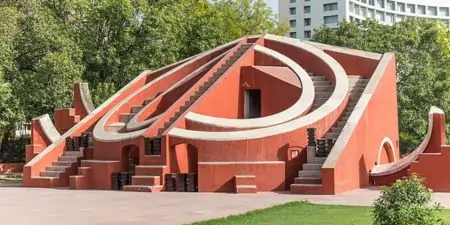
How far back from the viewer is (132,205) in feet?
42.5

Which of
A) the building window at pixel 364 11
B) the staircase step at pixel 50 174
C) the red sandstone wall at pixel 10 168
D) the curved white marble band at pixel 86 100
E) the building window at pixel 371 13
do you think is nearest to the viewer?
the staircase step at pixel 50 174

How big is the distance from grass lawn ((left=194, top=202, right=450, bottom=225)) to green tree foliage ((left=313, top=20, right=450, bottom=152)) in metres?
18.9

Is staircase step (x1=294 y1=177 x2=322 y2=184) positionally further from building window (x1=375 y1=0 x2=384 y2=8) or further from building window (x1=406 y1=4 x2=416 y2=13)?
building window (x1=406 y1=4 x2=416 y2=13)

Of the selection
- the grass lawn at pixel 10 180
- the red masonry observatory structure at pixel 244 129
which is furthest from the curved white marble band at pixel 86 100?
the grass lawn at pixel 10 180

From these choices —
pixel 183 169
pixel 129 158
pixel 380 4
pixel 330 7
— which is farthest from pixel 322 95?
pixel 380 4

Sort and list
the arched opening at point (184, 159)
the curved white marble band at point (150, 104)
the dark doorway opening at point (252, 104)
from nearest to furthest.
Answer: the arched opening at point (184, 159) → the curved white marble band at point (150, 104) → the dark doorway opening at point (252, 104)

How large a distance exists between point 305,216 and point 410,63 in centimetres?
2218

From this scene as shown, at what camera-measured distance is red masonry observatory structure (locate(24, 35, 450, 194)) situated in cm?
1600

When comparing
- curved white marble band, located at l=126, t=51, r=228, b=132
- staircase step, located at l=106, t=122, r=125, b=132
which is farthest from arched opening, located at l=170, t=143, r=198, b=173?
staircase step, located at l=106, t=122, r=125, b=132

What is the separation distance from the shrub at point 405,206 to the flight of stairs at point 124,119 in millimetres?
13187

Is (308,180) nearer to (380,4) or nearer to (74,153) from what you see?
(74,153)

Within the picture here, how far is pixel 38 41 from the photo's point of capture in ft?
81.3

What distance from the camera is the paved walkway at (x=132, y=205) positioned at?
10734 mm

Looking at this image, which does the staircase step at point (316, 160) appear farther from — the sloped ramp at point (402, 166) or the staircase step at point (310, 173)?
the sloped ramp at point (402, 166)
